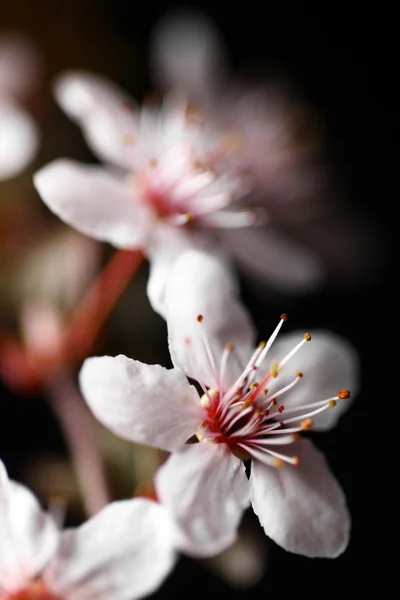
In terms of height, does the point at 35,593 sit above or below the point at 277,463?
below

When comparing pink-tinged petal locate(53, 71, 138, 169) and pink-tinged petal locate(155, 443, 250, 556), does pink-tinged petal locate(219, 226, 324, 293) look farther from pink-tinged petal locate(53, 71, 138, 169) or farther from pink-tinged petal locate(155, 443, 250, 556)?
pink-tinged petal locate(155, 443, 250, 556)

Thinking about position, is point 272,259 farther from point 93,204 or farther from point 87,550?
point 87,550

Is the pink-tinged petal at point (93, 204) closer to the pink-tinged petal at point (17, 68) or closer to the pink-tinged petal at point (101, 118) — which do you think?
the pink-tinged petal at point (101, 118)

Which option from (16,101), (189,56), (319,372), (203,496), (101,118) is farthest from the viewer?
(189,56)

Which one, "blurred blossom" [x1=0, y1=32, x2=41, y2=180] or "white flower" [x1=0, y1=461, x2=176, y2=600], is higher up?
"blurred blossom" [x1=0, y1=32, x2=41, y2=180]

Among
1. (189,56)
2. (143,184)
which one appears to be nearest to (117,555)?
(143,184)

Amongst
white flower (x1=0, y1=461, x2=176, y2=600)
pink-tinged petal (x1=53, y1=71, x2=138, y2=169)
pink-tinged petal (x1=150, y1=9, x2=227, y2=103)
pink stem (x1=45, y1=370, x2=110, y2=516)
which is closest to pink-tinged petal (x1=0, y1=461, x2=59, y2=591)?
white flower (x1=0, y1=461, x2=176, y2=600)
